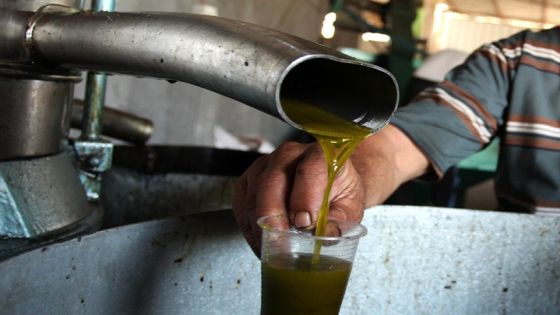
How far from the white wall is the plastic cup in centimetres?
155

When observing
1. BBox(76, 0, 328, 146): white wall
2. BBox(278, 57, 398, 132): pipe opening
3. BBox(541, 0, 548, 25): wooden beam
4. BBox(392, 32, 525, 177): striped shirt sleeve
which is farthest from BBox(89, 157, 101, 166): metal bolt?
BBox(541, 0, 548, 25): wooden beam

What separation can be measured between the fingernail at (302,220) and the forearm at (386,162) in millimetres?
326

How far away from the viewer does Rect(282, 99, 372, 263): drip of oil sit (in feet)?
1.75

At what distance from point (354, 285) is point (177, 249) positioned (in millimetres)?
289

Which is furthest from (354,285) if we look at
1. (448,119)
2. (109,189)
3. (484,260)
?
(448,119)

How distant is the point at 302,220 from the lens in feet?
2.31

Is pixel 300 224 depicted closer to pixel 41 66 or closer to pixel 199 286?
pixel 199 286

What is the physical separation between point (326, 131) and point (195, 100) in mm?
2781

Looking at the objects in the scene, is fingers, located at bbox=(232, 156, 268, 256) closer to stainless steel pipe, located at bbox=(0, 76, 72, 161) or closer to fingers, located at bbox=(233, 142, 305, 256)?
fingers, located at bbox=(233, 142, 305, 256)

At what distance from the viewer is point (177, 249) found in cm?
72

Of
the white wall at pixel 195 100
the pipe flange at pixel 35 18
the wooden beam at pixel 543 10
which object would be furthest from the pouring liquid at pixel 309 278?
the wooden beam at pixel 543 10

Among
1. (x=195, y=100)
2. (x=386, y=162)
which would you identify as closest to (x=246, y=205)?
(x=386, y=162)

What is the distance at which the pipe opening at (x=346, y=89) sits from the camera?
0.50 m

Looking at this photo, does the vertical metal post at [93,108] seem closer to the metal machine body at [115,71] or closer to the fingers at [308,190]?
the metal machine body at [115,71]
